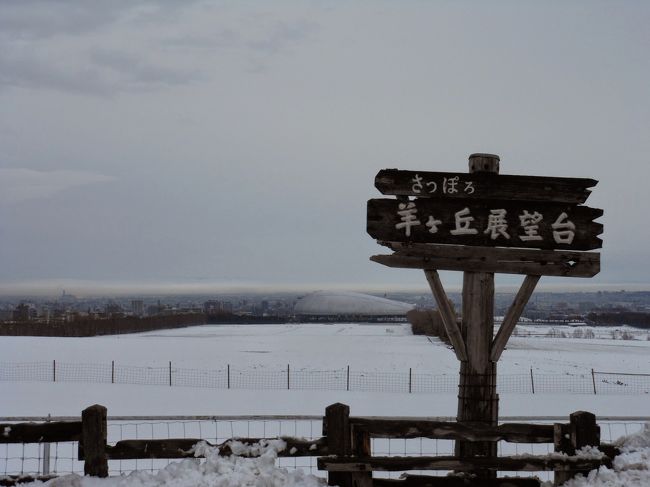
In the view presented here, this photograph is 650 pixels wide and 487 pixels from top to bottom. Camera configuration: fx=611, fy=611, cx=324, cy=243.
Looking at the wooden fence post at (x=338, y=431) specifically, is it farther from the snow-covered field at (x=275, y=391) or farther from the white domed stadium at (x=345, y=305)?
the white domed stadium at (x=345, y=305)

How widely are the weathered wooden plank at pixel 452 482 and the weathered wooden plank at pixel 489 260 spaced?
8.29 feet

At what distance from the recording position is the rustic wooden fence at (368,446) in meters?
6.42

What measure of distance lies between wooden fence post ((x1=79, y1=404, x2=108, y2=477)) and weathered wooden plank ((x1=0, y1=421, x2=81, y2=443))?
0.09m

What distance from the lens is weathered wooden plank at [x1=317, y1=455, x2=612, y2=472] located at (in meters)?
6.66

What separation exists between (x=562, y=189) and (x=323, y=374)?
19.6 metres

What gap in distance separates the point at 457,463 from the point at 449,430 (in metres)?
0.41

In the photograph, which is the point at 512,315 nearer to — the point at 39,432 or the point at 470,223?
the point at 470,223

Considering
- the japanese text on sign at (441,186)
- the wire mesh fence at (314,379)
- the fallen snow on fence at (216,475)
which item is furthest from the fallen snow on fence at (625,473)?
the wire mesh fence at (314,379)

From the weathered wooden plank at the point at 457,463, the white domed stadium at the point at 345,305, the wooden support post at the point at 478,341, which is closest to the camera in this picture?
the weathered wooden plank at the point at 457,463

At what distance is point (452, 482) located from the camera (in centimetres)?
706

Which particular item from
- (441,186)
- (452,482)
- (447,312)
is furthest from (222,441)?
(441,186)

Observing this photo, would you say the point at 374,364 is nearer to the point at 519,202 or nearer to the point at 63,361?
the point at 63,361

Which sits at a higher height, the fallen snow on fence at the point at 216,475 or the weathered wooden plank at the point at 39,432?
the weathered wooden plank at the point at 39,432

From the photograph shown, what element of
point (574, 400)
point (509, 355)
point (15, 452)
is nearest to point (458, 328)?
point (15, 452)
